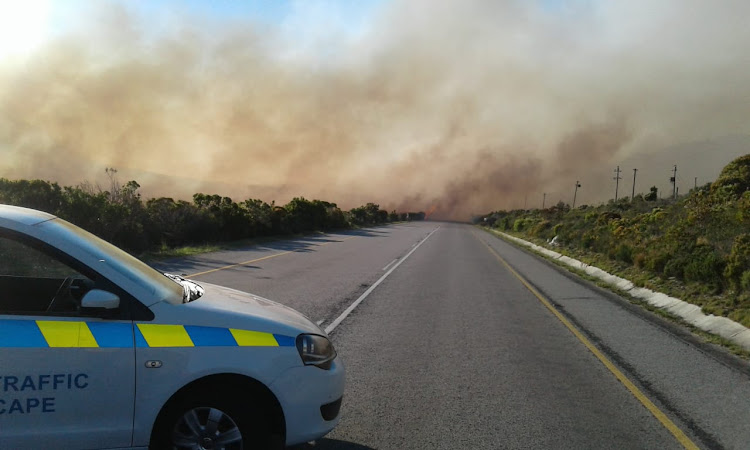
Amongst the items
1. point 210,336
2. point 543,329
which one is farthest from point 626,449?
point 543,329

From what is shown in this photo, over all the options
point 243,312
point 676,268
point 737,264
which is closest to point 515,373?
point 243,312

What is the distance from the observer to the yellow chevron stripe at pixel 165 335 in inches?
138

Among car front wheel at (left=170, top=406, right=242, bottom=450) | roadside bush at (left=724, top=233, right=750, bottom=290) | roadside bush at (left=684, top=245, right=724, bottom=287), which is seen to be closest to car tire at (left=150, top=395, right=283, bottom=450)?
car front wheel at (left=170, top=406, right=242, bottom=450)

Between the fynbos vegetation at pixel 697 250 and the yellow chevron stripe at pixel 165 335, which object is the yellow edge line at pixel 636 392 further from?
the yellow chevron stripe at pixel 165 335

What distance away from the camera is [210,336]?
3.64 m

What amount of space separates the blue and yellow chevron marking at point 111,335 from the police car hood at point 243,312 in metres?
0.11

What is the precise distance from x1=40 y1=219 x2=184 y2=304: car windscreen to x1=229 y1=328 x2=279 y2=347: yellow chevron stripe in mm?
463

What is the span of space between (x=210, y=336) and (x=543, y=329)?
23.1 feet

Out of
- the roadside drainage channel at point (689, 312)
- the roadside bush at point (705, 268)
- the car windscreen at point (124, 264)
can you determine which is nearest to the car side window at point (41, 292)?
the car windscreen at point (124, 264)

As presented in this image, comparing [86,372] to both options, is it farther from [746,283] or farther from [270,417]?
[746,283]

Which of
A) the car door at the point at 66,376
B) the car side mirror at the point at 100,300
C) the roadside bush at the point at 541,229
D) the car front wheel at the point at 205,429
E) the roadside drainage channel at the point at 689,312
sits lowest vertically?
the roadside drainage channel at the point at 689,312

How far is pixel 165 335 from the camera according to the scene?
3.54 m

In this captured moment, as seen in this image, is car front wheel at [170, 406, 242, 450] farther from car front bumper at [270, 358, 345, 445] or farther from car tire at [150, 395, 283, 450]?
car front bumper at [270, 358, 345, 445]

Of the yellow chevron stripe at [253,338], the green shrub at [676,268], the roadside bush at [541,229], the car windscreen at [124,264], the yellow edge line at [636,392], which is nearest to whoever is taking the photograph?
the yellow chevron stripe at [253,338]
